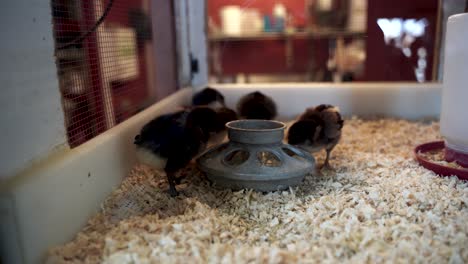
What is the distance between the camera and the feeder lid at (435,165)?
143cm

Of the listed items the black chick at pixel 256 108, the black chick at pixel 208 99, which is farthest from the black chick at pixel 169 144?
the black chick at pixel 208 99

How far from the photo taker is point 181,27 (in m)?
2.58

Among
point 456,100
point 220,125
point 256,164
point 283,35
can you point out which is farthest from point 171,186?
point 283,35

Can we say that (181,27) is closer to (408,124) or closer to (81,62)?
(81,62)

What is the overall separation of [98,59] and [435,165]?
1.43 m

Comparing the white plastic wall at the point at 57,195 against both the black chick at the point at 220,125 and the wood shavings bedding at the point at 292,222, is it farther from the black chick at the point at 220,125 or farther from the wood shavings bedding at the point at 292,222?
the black chick at the point at 220,125

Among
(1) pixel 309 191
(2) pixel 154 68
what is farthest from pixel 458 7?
(2) pixel 154 68

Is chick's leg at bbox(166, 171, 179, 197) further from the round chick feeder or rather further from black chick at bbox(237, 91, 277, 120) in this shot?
black chick at bbox(237, 91, 277, 120)

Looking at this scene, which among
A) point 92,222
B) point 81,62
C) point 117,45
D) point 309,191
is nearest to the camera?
point 92,222

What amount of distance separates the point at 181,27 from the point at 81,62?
1134 mm

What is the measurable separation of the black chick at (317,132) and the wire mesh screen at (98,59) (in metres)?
0.78

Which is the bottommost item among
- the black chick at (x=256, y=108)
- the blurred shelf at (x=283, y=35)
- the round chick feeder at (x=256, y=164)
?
the round chick feeder at (x=256, y=164)

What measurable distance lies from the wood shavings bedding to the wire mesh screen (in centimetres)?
29

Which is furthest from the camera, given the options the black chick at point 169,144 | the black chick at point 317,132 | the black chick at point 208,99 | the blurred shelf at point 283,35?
the blurred shelf at point 283,35
